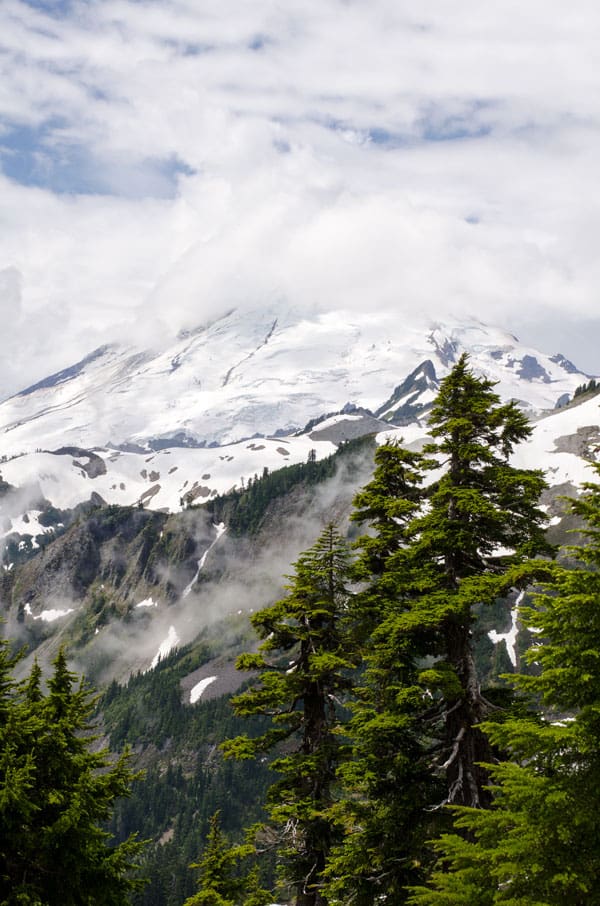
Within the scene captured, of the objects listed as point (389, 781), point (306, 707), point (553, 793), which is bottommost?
point (306, 707)

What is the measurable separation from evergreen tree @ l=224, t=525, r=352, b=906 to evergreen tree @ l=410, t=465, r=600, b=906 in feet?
37.3

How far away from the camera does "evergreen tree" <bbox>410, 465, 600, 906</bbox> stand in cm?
1139

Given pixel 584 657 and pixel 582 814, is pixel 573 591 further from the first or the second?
pixel 582 814

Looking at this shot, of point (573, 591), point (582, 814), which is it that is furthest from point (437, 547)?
point (582, 814)

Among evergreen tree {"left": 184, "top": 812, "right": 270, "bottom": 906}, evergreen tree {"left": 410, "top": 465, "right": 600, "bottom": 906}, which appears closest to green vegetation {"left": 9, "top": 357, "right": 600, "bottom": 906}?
evergreen tree {"left": 410, "top": 465, "right": 600, "bottom": 906}

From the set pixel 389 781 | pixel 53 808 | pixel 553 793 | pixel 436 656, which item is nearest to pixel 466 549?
pixel 436 656

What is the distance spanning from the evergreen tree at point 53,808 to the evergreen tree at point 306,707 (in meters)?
5.81

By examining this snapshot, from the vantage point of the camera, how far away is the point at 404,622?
729 inches

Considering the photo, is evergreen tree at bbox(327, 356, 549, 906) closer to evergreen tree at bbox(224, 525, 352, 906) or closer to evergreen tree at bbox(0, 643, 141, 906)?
evergreen tree at bbox(224, 525, 352, 906)

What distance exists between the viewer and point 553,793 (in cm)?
1154

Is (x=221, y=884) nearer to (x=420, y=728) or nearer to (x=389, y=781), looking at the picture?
(x=389, y=781)

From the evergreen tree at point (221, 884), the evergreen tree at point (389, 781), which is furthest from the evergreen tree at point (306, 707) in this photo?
the evergreen tree at point (221, 884)

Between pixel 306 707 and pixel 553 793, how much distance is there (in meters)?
15.6

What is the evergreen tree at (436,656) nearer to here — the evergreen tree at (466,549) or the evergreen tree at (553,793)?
the evergreen tree at (466,549)
